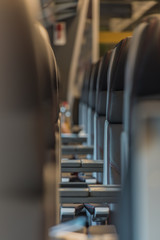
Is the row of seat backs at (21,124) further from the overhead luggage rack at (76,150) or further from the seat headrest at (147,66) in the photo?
the overhead luggage rack at (76,150)

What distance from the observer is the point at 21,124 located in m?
0.86

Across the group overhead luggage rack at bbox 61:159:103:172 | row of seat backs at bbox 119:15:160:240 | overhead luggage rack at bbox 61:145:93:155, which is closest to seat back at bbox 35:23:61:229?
row of seat backs at bbox 119:15:160:240

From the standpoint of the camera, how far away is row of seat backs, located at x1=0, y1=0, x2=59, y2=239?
2.74ft

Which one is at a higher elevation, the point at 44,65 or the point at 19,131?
the point at 44,65

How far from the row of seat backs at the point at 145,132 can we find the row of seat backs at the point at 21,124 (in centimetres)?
19

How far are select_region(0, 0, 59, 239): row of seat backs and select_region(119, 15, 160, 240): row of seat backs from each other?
0.19 metres

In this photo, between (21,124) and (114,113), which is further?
(114,113)

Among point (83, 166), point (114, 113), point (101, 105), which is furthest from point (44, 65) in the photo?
point (101, 105)

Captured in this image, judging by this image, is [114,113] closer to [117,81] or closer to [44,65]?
[117,81]

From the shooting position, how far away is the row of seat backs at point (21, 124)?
84 cm

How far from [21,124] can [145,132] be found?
257 millimetres

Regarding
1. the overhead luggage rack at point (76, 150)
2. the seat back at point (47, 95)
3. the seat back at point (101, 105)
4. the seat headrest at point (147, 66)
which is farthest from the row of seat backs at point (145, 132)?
the overhead luggage rack at point (76, 150)

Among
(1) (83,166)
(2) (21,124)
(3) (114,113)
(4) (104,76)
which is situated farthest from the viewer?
(4) (104,76)

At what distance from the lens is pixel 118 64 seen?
1525 millimetres
